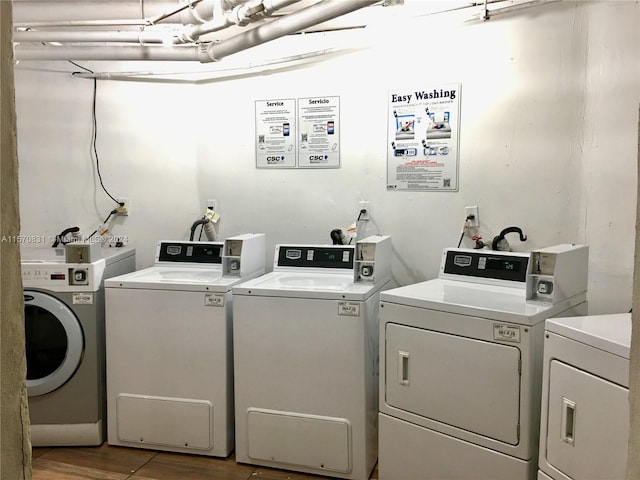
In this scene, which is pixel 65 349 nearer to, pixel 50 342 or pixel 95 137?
pixel 50 342

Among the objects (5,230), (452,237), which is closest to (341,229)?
(452,237)

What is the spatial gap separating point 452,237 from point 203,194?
1.70 metres

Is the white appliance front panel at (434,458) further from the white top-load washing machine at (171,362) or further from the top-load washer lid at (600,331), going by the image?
the white top-load washing machine at (171,362)

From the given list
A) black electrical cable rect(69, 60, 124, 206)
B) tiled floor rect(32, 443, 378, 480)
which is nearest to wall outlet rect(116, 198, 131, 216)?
black electrical cable rect(69, 60, 124, 206)

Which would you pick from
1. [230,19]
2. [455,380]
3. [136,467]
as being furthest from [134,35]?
[455,380]

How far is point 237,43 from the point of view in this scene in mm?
2939

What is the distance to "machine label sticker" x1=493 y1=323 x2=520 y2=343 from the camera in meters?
2.03

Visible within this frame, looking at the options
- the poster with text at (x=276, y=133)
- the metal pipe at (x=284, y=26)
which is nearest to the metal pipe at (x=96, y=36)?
the metal pipe at (x=284, y=26)

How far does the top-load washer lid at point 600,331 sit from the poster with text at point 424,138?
1279 millimetres

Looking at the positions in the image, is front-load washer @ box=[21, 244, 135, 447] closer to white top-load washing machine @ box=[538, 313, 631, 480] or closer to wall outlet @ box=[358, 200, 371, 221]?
wall outlet @ box=[358, 200, 371, 221]

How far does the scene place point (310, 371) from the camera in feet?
8.59

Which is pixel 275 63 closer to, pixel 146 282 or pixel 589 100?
pixel 146 282

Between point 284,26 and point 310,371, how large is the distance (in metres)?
1.75

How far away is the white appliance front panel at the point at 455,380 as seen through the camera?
2.06 meters
